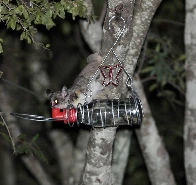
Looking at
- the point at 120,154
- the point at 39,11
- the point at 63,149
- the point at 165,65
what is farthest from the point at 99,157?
the point at 63,149

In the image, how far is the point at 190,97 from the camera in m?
4.55

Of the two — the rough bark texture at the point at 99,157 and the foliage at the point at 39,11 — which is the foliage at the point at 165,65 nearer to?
the rough bark texture at the point at 99,157

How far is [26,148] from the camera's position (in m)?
4.23

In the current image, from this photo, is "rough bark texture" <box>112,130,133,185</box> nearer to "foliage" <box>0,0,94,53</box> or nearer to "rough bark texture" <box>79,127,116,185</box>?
"rough bark texture" <box>79,127,116,185</box>

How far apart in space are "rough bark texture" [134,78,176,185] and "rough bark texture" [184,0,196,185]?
299 millimetres

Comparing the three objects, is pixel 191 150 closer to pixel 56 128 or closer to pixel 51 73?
pixel 56 128

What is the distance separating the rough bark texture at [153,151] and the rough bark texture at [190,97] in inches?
11.8

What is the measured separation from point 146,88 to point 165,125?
1050 mm

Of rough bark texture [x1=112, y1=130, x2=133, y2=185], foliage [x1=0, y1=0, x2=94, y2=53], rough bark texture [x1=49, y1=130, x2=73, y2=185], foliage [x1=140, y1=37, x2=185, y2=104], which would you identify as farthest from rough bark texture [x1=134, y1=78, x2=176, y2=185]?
rough bark texture [x1=49, y1=130, x2=73, y2=185]

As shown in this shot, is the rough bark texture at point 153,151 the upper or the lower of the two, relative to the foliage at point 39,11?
lower

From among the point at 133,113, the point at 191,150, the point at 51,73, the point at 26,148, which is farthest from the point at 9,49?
the point at 51,73

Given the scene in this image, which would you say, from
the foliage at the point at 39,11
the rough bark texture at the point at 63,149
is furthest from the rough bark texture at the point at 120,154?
the foliage at the point at 39,11

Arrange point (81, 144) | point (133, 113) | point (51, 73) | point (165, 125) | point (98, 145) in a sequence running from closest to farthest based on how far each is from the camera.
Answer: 1. point (133, 113)
2. point (98, 145)
3. point (81, 144)
4. point (165, 125)
5. point (51, 73)

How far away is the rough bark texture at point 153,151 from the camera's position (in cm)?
479
